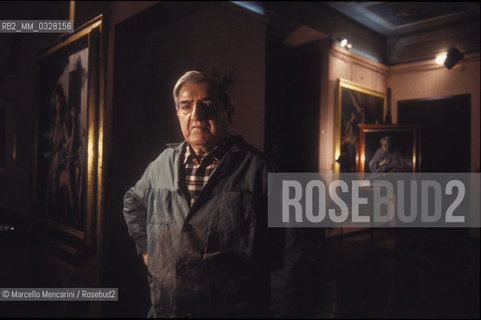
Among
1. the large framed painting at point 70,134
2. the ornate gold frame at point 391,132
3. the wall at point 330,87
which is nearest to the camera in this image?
the large framed painting at point 70,134

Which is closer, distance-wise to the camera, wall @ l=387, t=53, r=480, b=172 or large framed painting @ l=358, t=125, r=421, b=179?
large framed painting @ l=358, t=125, r=421, b=179

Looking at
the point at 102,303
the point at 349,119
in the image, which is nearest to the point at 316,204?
the point at 349,119

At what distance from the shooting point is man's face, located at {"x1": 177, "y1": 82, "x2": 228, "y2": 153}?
4.38 feet

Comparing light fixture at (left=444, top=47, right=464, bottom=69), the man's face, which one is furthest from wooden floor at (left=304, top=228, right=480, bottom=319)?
light fixture at (left=444, top=47, right=464, bottom=69)

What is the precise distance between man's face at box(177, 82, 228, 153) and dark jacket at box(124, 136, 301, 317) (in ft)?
0.37

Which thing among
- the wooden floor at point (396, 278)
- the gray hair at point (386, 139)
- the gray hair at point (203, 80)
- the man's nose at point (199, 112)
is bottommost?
the wooden floor at point (396, 278)

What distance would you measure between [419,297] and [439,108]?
4013mm

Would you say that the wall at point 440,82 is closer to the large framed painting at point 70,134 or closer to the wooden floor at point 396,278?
the wooden floor at point 396,278

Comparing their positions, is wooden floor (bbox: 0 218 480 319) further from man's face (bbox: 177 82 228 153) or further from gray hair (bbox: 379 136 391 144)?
gray hair (bbox: 379 136 391 144)

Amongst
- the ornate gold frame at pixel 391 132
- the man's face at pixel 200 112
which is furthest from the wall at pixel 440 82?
the man's face at pixel 200 112

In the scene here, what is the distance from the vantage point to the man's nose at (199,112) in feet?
4.36

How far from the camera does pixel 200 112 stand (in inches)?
52.4

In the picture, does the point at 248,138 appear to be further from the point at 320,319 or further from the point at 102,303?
the point at 102,303

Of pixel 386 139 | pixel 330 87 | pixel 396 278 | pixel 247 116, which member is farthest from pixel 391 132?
pixel 247 116
